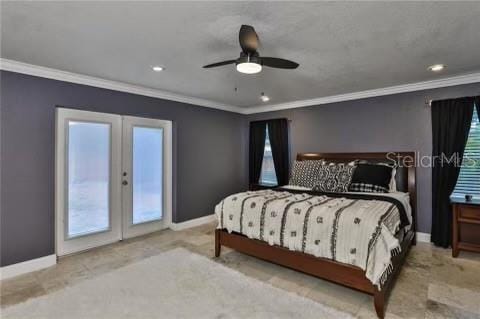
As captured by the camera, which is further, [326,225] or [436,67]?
[436,67]

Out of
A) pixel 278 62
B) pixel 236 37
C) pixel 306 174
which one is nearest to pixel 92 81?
pixel 236 37

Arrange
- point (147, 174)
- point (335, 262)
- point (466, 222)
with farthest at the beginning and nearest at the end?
point (147, 174), point (466, 222), point (335, 262)

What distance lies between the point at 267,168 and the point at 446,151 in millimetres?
3167

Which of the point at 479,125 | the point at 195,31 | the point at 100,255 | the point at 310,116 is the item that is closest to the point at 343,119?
the point at 310,116

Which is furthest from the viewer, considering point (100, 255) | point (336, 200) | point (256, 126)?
point (256, 126)

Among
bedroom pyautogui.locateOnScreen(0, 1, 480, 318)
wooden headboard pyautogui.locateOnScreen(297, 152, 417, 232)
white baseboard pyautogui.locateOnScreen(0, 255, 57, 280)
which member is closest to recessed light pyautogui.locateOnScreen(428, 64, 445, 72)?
bedroom pyautogui.locateOnScreen(0, 1, 480, 318)

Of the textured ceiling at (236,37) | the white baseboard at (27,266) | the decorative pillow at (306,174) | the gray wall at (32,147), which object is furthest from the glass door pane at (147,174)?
the decorative pillow at (306,174)

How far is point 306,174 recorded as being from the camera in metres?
4.31

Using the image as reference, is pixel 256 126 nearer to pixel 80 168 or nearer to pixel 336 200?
pixel 336 200

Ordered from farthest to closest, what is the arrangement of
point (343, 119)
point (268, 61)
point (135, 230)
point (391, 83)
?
point (343, 119) < point (135, 230) < point (391, 83) < point (268, 61)

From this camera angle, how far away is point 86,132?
→ 143 inches

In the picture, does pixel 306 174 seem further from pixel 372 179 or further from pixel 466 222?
pixel 466 222

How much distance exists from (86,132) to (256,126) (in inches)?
132

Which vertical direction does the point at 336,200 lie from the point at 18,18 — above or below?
below
